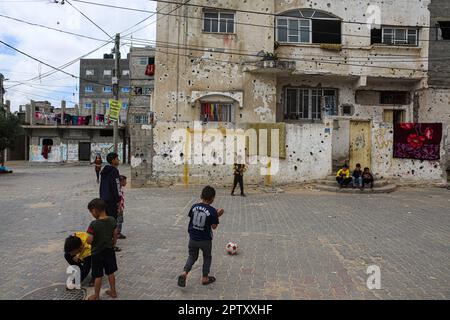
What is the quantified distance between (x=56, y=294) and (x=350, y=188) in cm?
1198

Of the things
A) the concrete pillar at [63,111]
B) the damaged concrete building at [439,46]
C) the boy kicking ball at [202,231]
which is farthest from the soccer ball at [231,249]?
the concrete pillar at [63,111]

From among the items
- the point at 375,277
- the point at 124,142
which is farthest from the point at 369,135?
the point at 124,142

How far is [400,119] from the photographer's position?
18.5 metres

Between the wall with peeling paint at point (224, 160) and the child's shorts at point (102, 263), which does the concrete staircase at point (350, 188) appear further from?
the child's shorts at point (102, 263)

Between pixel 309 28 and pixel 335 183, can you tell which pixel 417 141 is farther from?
pixel 309 28

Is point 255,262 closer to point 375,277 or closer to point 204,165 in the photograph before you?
point 375,277

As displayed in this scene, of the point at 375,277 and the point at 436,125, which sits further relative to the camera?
A: the point at 436,125

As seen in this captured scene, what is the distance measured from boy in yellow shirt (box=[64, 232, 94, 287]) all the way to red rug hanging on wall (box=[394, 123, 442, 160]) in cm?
1443

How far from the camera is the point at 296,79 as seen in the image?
17609mm

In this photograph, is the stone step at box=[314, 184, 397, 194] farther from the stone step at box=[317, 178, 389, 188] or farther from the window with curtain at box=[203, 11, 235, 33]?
the window with curtain at box=[203, 11, 235, 33]

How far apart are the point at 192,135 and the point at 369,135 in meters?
7.96

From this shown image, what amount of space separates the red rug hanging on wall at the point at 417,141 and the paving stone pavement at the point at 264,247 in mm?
4102

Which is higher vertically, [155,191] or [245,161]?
[245,161]
